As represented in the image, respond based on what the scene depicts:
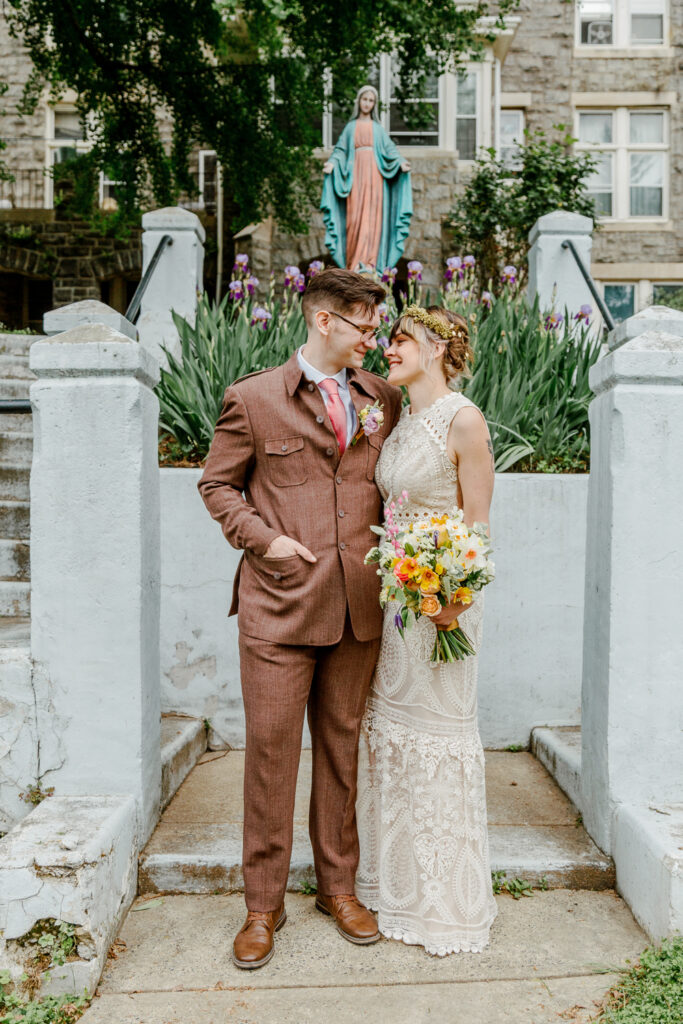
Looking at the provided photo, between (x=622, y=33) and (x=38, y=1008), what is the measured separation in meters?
18.0

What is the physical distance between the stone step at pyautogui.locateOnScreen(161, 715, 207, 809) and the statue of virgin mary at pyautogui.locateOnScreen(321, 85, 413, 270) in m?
5.34

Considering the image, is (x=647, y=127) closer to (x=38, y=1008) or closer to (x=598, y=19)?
(x=598, y=19)

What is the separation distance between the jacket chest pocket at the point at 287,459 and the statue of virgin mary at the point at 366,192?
5835 millimetres

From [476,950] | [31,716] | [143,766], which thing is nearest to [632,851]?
[476,950]

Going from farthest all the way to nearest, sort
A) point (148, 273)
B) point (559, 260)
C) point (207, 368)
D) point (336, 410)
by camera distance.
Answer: point (559, 260) → point (148, 273) → point (207, 368) → point (336, 410)

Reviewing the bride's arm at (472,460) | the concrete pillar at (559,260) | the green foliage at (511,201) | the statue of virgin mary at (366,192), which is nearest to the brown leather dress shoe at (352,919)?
the bride's arm at (472,460)

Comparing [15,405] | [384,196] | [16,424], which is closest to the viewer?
[15,405]

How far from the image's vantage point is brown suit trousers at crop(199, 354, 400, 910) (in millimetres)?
2723

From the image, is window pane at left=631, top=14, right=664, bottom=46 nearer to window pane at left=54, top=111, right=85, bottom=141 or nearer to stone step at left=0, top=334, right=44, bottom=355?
window pane at left=54, top=111, right=85, bottom=141

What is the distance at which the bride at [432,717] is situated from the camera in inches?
107

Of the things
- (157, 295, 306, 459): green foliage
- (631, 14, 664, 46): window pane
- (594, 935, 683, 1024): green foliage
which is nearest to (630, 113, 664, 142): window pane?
(631, 14, 664, 46): window pane

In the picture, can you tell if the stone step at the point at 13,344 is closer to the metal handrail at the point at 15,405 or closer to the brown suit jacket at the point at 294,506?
the metal handrail at the point at 15,405

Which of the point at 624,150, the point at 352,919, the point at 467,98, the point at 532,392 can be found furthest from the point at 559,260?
the point at 624,150

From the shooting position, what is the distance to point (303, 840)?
3.32m
